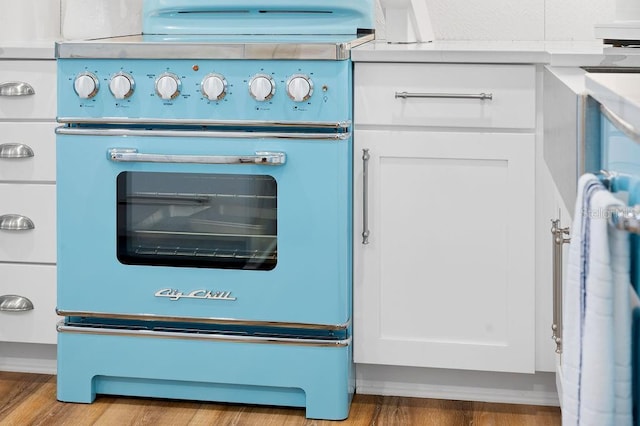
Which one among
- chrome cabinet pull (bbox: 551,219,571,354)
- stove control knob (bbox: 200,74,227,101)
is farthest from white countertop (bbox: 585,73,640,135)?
stove control knob (bbox: 200,74,227,101)

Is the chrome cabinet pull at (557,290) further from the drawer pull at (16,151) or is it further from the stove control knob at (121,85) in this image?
the drawer pull at (16,151)

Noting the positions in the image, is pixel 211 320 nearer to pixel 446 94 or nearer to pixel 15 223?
pixel 15 223

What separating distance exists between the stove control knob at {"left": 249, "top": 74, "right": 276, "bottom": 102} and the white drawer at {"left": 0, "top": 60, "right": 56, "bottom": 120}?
60 centimetres

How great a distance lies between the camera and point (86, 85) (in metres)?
2.44

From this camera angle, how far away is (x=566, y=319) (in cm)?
118

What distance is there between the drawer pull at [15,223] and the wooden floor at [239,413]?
0.45 m

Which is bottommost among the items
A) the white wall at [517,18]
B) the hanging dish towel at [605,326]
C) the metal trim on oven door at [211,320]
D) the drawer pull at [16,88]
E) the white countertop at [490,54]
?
the metal trim on oven door at [211,320]

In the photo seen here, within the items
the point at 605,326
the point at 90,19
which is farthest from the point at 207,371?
the point at 605,326

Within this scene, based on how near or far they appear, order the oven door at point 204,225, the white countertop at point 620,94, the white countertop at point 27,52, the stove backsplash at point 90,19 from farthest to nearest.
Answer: the stove backsplash at point 90,19 → the white countertop at point 27,52 → the oven door at point 204,225 → the white countertop at point 620,94

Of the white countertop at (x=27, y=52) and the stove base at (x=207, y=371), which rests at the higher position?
the white countertop at (x=27, y=52)

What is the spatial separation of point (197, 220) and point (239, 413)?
19.9 inches

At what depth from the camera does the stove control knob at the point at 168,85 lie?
2.40 m

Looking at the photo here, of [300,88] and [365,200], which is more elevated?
[300,88]

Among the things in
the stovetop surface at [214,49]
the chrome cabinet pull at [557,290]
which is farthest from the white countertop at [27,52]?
the chrome cabinet pull at [557,290]
